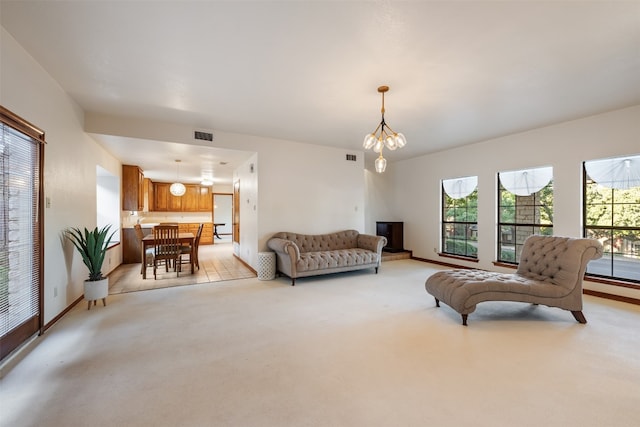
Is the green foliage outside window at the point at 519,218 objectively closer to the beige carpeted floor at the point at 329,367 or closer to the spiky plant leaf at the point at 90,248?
the beige carpeted floor at the point at 329,367

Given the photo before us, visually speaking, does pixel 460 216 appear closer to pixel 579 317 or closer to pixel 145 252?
pixel 579 317

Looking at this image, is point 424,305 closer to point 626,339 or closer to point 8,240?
point 626,339

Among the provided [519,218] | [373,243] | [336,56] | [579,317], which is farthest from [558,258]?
[336,56]

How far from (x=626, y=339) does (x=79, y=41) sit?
5.70 m

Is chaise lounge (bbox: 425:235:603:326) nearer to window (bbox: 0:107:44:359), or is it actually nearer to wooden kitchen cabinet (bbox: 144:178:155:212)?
window (bbox: 0:107:44:359)

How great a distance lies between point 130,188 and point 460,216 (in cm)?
767

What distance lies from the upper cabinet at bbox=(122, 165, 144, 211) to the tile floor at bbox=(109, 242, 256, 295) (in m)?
1.39

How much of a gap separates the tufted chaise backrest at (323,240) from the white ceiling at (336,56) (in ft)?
7.48

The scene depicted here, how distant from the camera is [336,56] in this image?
2.50m

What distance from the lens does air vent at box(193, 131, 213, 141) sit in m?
4.61

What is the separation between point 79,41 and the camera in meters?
2.31

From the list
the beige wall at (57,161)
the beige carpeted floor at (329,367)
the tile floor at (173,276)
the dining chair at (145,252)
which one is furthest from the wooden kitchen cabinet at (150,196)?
the beige carpeted floor at (329,367)

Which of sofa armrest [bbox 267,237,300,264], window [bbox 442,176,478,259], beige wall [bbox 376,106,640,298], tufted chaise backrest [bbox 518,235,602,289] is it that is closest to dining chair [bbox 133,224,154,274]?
sofa armrest [bbox 267,237,300,264]

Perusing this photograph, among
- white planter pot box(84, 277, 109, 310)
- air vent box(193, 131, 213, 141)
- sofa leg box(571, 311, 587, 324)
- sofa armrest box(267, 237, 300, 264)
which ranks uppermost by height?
air vent box(193, 131, 213, 141)
